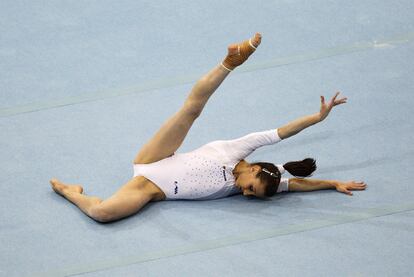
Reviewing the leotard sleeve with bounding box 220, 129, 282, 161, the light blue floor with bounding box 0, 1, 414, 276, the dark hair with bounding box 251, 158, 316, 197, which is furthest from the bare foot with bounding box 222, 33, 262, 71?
the light blue floor with bounding box 0, 1, 414, 276

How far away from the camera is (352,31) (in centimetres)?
596

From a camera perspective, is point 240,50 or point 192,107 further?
point 192,107

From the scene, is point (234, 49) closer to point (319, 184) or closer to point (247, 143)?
point (247, 143)

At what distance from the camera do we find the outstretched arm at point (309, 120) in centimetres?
457

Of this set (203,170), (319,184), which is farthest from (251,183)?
(319,184)

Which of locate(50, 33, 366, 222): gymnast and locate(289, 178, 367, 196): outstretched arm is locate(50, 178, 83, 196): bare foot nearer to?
locate(50, 33, 366, 222): gymnast

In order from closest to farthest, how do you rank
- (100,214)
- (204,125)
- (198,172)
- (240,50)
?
(240,50) → (100,214) → (198,172) → (204,125)

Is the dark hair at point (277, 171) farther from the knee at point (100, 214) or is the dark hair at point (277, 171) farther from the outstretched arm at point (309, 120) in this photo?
the knee at point (100, 214)

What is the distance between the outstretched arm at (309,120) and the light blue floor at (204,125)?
15.0 inches

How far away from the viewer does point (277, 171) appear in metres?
4.62

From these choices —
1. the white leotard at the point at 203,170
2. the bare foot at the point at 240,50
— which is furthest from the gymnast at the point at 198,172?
the bare foot at the point at 240,50

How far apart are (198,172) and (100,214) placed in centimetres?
61

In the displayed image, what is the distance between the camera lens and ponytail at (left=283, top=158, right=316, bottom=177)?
472cm

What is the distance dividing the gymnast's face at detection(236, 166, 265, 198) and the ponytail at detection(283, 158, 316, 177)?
0.74 feet
